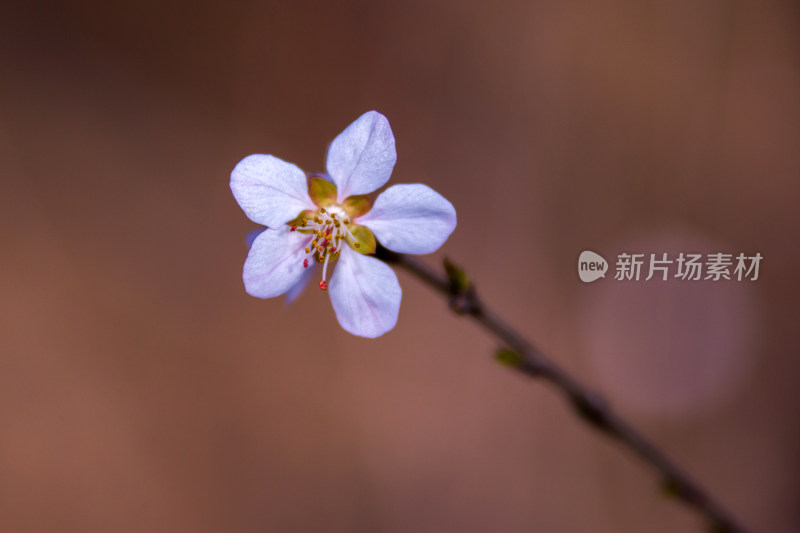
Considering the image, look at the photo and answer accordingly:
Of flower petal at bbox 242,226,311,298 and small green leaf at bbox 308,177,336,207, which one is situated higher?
small green leaf at bbox 308,177,336,207

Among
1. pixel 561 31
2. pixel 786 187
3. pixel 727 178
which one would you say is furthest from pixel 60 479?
pixel 786 187

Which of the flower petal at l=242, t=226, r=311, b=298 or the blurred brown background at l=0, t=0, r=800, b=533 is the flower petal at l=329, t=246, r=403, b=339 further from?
the blurred brown background at l=0, t=0, r=800, b=533

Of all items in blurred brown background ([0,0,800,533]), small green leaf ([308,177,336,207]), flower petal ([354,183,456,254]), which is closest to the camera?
flower petal ([354,183,456,254])

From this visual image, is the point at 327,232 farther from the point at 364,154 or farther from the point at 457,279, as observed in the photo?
the point at 457,279

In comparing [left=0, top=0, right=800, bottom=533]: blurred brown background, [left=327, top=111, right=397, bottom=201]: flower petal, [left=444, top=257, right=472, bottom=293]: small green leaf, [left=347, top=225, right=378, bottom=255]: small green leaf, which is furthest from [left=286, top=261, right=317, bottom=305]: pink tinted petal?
[left=0, top=0, right=800, bottom=533]: blurred brown background

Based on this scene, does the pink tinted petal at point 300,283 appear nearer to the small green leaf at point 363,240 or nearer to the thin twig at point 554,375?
the small green leaf at point 363,240

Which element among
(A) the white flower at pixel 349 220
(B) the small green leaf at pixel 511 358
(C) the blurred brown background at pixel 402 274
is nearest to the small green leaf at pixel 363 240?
(A) the white flower at pixel 349 220

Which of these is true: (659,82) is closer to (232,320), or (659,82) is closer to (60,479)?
(232,320)
